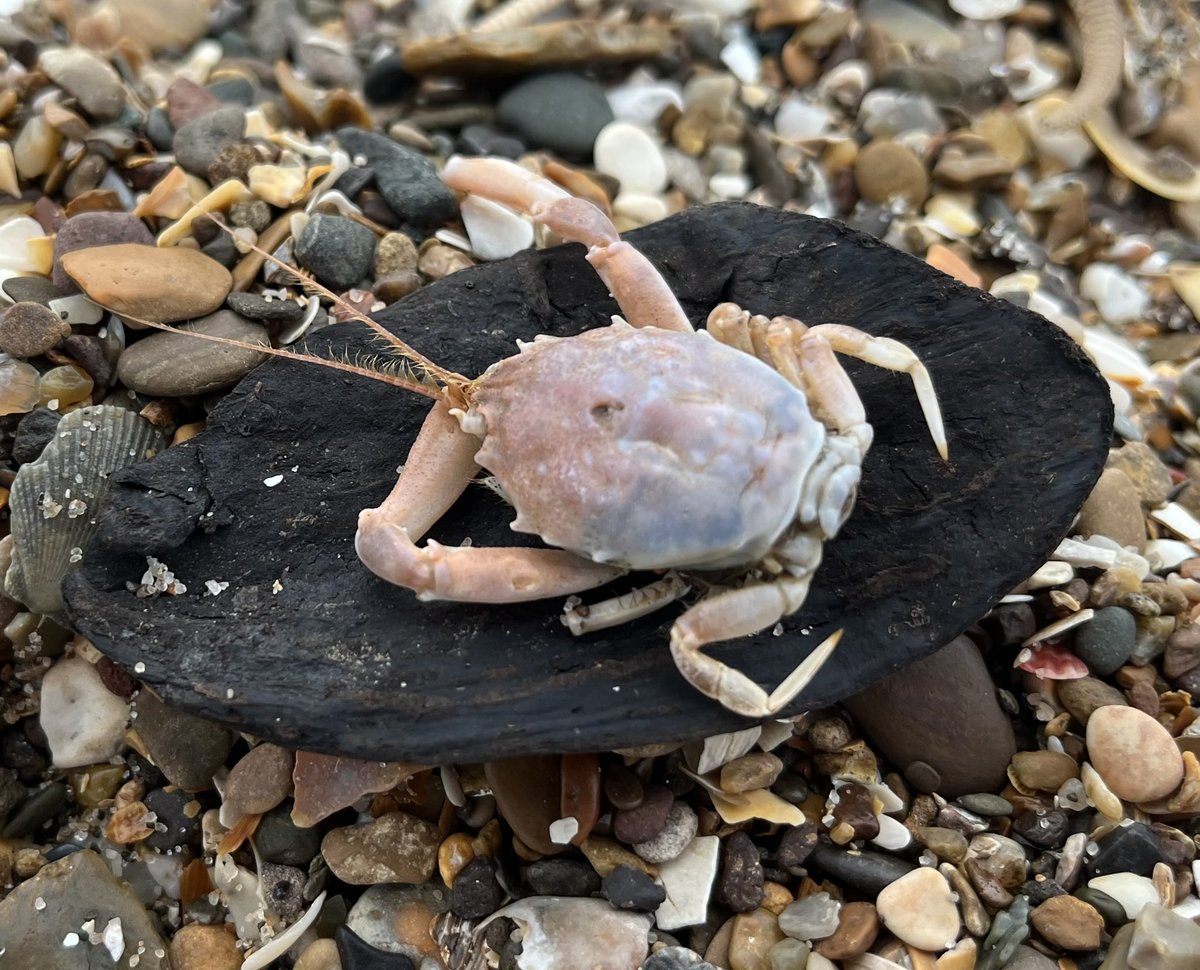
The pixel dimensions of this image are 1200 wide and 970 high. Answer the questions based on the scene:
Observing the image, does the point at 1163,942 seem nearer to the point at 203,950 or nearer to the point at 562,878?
the point at 562,878

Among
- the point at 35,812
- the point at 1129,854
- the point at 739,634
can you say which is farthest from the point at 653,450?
the point at 35,812

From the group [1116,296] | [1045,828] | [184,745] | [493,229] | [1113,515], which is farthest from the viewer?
[1116,296]

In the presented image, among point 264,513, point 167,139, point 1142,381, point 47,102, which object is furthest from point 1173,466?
point 47,102

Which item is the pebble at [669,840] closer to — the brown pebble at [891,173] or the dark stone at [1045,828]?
the dark stone at [1045,828]

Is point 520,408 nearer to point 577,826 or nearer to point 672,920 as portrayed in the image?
point 577,826

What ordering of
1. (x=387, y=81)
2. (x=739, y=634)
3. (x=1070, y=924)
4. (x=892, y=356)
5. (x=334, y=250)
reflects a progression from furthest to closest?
(x=387, y=81), (x=334, y=250), (x=892, y=356), (x=1070, y=924), (x=739, y=634)

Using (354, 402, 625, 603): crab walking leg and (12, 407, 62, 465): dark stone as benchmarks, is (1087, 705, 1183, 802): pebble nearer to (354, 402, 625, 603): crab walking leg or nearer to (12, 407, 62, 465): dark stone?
(354, 402, 625, 603): crab walking leg
